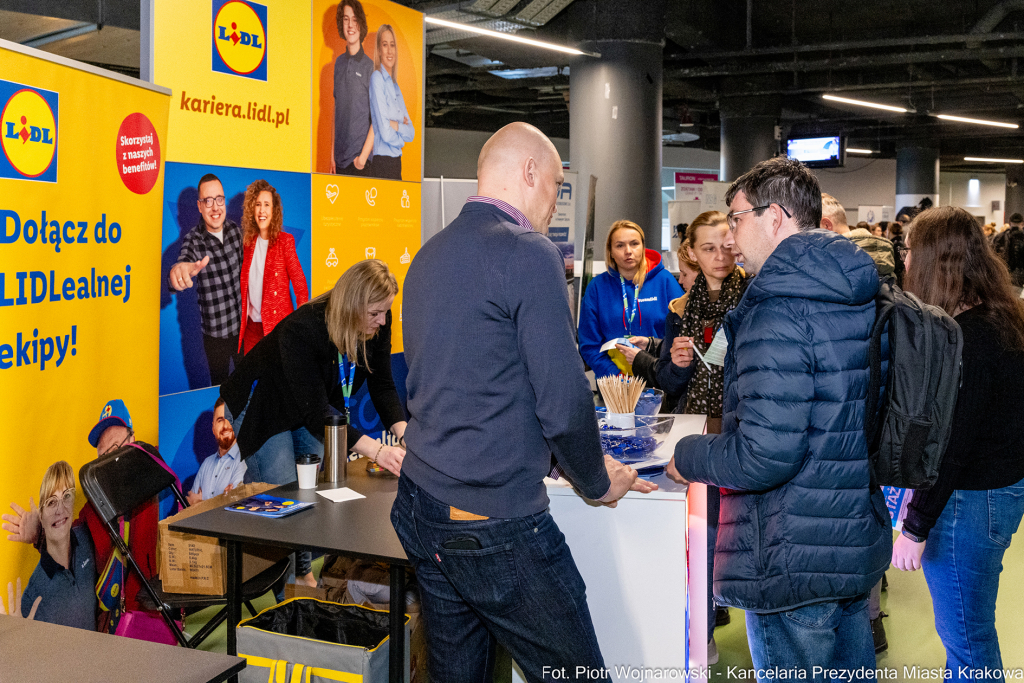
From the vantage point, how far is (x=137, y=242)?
9.77ft

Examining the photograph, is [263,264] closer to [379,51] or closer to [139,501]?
[139,501]

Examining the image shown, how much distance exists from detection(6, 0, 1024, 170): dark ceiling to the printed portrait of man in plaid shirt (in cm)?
436

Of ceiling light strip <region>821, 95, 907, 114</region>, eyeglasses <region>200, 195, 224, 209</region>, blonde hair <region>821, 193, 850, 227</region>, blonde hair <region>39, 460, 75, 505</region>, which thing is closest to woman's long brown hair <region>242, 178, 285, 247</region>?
eyeglasses <region>200, 195, 224, 209</region>

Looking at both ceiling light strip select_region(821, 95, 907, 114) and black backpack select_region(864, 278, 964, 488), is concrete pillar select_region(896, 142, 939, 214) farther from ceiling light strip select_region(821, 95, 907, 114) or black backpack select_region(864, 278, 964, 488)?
black backpack select_region(864, 278, 964, 488)

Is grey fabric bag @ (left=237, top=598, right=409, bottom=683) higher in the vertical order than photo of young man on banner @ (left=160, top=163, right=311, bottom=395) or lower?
lower

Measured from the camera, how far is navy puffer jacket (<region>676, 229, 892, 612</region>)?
1.59 m

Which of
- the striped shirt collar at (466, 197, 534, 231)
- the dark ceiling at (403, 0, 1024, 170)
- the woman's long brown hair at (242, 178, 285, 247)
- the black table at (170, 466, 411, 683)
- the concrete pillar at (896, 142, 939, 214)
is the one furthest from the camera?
the concrete pillar at (896, 142, 939, 214)

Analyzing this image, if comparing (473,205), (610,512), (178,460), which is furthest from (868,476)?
(178,460)

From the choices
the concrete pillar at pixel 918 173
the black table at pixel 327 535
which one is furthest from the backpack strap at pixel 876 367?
the concrete pillar at pixel 918 173

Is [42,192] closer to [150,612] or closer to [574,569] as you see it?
[150,612]

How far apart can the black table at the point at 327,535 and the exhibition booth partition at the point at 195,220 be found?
495 millimetres

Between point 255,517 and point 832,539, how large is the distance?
1.56 meters

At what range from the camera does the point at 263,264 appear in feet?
12.3

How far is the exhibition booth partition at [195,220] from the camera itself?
204 centimetres
